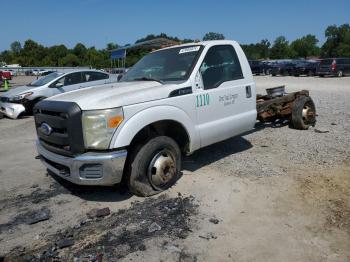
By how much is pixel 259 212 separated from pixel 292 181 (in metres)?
1.15

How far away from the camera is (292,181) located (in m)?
5.21

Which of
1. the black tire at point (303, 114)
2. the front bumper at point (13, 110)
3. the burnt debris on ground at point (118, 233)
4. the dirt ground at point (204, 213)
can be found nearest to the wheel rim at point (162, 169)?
the dirt ground at point (204, 213)

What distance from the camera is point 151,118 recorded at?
15.1ft

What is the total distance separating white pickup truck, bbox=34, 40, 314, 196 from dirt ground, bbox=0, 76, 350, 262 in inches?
18.8

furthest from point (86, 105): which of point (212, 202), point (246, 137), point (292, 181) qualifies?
point (246, 137)

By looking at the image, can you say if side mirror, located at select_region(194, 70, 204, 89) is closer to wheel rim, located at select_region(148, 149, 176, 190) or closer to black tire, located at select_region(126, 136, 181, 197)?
black tire, located at select_region(126, 136, 181, 197)

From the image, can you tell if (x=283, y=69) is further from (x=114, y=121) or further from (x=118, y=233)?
(x=118, y=233)

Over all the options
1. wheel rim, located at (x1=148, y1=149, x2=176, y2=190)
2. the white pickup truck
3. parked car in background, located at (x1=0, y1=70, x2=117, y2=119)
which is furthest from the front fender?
parked car in background, located at (x1=0, y1=70, x2=117, y2=119)

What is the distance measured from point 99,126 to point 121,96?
1.65 ft

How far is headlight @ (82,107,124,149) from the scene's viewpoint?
4.24m

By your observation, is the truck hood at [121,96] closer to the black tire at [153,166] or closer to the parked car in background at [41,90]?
the black tire at [153,166]

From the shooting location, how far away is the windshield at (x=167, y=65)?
5.40m

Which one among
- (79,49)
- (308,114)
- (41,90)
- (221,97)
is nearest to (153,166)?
(221,97)

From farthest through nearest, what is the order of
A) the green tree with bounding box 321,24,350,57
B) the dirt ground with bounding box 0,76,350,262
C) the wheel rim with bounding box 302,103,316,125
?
the green tree with bounding box 321,24,350,57
the wheel rim with bounding box 302,103,316,125
the dirt ground with bounding box 0,76,350,262
